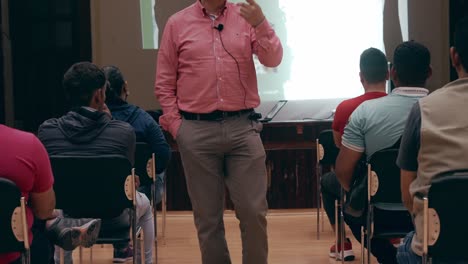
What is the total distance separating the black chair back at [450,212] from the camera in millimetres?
1824

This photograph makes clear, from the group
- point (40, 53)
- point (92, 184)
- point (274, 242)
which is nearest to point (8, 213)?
point (92, 184)

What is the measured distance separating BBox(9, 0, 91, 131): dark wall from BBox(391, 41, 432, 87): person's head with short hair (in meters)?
4.27

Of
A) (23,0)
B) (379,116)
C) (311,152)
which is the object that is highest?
(23,0)

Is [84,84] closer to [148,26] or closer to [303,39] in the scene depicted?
[148,26]

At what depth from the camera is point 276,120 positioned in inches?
238

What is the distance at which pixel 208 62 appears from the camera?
9.65 feet

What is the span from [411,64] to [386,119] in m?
0.28

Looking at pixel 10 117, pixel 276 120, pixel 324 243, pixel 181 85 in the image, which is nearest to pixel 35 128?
pixel 10 117

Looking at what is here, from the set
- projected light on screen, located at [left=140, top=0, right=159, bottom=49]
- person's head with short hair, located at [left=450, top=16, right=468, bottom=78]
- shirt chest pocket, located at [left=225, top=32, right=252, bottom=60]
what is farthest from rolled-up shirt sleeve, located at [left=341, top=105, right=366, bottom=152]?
projected light on screen, located at [left=140, top=0, right=159, bottom=49]

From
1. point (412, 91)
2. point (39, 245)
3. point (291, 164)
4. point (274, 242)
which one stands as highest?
point (412, 91)

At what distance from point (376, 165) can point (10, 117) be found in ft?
15.5

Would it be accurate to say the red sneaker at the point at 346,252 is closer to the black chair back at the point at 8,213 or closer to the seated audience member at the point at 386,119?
the seated audience member at the point at 386,119

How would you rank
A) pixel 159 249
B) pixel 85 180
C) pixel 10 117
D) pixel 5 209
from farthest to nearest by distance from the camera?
pixel 10 117 < pixel 159 249 < pixel 85 180 < pixel 5 209

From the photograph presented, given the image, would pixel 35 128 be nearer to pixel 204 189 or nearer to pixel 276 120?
pixel 276 120
